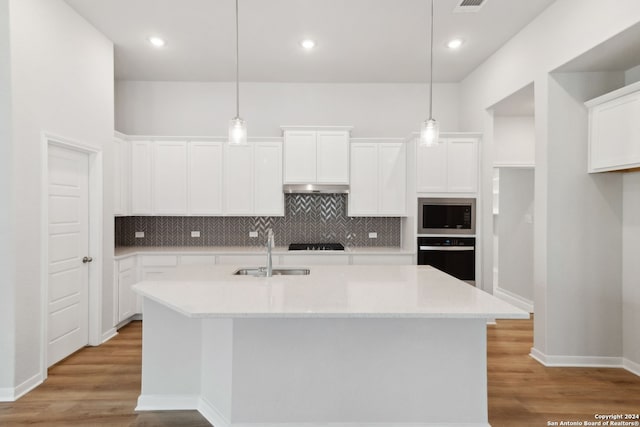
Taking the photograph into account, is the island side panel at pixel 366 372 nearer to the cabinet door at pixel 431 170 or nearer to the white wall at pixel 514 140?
the cabinet door at pixel 431 170

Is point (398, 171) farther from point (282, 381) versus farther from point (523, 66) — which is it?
point (282, 381)

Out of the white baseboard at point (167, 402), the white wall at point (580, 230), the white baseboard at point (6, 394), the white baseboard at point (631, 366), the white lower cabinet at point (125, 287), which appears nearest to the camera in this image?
the white baseboard at point (167, 402)

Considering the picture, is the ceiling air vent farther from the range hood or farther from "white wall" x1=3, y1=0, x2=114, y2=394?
"white wall" x1=3, y1=0, x2=114, y2=394

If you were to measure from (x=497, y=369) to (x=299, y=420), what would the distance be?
78.4 inches

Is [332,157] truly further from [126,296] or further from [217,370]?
[217,370]

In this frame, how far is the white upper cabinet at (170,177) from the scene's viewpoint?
16.6 ft

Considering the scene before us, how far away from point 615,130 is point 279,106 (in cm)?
381

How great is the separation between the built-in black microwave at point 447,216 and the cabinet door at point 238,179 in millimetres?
2173

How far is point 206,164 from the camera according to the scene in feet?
16.8

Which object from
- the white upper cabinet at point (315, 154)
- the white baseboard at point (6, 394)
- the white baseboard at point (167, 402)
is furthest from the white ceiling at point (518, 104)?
the white baseboard at point (6, 394)

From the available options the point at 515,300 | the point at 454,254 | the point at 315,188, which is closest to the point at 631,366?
the point at 454,254

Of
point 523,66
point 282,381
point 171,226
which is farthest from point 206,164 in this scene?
point 523,66

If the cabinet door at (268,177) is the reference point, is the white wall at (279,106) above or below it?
above

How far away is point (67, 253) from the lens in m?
3.66
